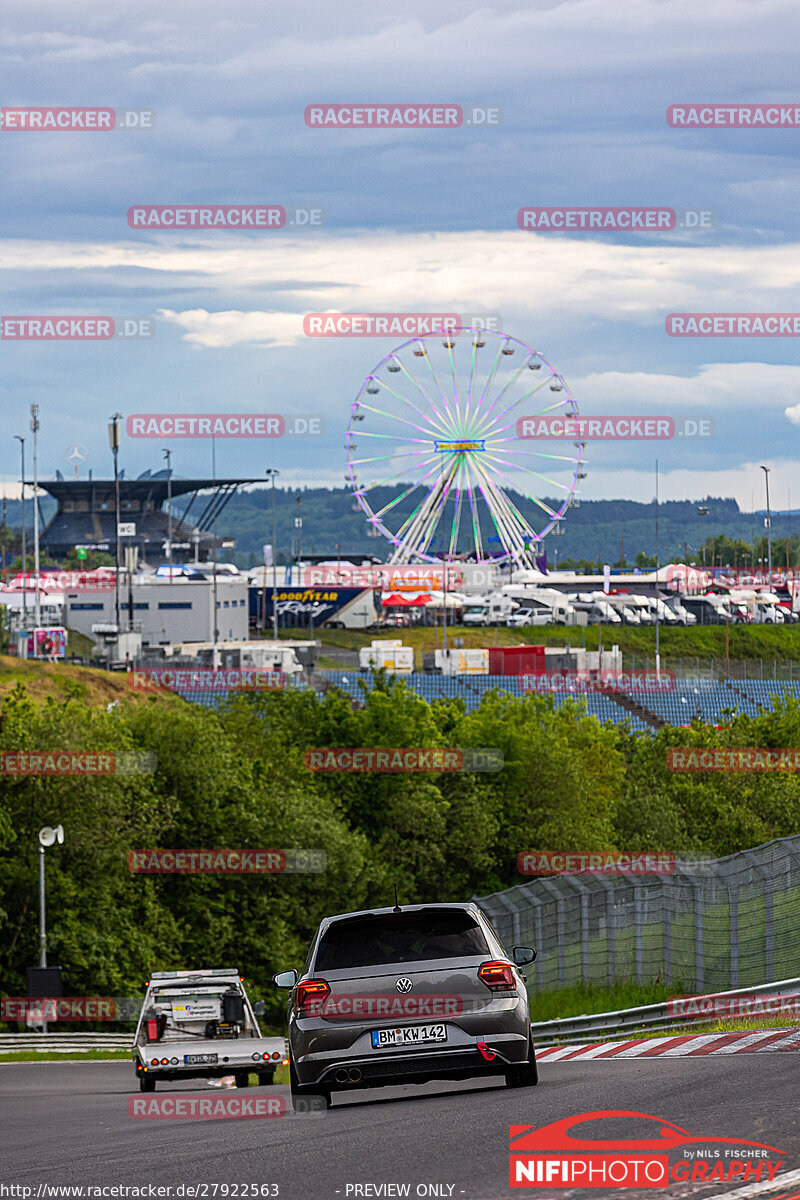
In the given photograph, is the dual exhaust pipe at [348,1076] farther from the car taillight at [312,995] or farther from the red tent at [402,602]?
the red tent at [402,602]

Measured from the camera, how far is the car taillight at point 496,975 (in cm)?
1035

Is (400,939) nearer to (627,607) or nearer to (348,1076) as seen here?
(348,1076)

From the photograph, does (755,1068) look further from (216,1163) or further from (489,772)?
(489,772)

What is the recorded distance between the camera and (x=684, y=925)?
63.6ft

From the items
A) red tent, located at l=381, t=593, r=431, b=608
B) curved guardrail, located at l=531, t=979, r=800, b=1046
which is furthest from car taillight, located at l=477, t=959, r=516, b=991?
red tent, located at l=381, t=593, r=431, b=608

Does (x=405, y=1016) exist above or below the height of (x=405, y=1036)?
above

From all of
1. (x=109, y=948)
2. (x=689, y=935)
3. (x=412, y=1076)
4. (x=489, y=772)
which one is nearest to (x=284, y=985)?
(x=412, y=1076)

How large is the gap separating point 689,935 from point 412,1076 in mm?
9642

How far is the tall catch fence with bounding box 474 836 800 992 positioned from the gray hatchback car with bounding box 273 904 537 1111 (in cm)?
764

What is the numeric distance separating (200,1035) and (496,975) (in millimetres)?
8199

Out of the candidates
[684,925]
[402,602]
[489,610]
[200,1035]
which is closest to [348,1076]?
[200,1035]

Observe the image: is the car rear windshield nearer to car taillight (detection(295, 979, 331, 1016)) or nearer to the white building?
car taillight (detection(295, 979, 331, 1016))

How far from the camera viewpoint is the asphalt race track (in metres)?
7.59

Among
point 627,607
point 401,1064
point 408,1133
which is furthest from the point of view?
point 627,607
